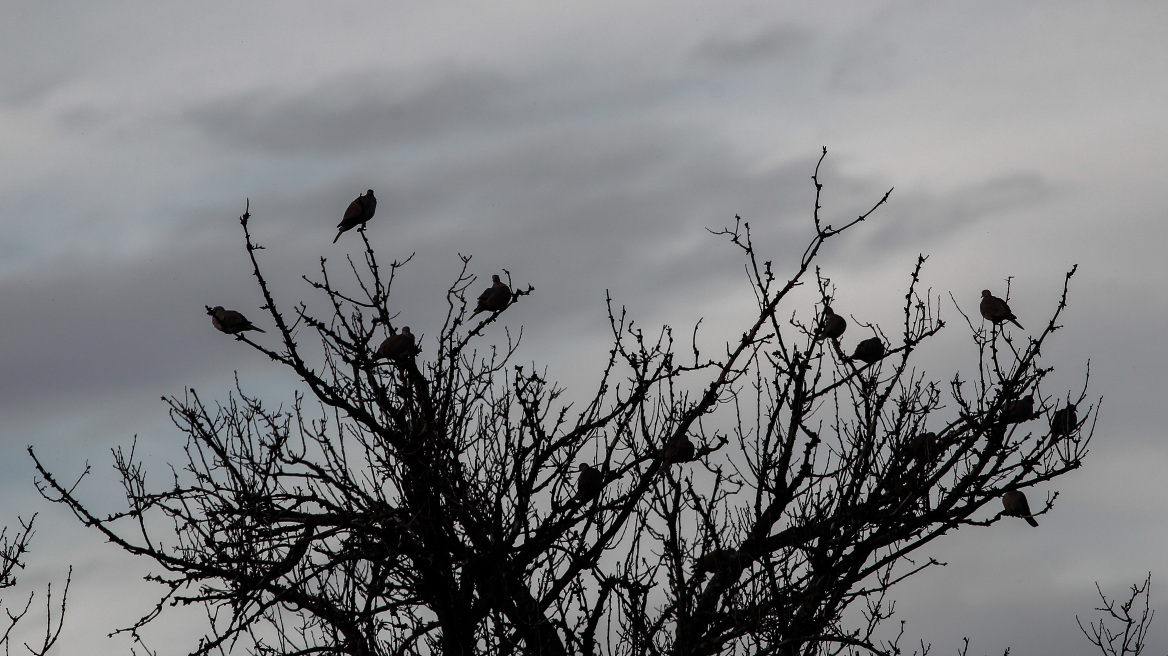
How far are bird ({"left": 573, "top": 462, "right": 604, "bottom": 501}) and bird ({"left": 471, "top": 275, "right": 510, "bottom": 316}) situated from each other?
180 centimetres

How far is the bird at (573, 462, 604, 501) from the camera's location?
8164mm

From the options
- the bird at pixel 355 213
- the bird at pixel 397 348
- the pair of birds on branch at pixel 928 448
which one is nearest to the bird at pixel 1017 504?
the pair of birds on branch at pixel 928 448

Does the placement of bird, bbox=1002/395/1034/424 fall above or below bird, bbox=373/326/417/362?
below

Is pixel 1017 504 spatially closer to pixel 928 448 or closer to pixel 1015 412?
pixel 1015 412

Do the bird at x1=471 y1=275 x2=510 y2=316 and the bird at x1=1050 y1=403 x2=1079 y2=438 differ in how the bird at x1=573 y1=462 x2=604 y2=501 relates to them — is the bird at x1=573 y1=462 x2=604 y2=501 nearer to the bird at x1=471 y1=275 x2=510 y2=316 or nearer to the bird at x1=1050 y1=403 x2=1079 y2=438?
the bird at x1=471 y1=275 x2=510 y2=316

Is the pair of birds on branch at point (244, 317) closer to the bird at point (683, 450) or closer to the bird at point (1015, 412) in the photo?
the bird at point (683, 450)

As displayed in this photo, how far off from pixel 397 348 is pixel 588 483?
186cm

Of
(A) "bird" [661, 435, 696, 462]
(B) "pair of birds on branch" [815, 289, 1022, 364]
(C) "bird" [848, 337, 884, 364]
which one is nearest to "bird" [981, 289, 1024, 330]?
(B) "pair of birds on branch" [815, 289, 1022, 364]

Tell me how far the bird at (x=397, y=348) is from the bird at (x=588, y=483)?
1670 mm

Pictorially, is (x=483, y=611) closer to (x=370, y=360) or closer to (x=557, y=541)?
(x=557, y=541)

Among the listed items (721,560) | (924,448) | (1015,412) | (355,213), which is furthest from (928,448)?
(355,213)

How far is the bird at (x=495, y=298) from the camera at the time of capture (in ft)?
32.6

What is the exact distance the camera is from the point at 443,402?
8633 millimetres

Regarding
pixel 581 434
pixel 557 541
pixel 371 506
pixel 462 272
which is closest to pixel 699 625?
pixel 557 541
